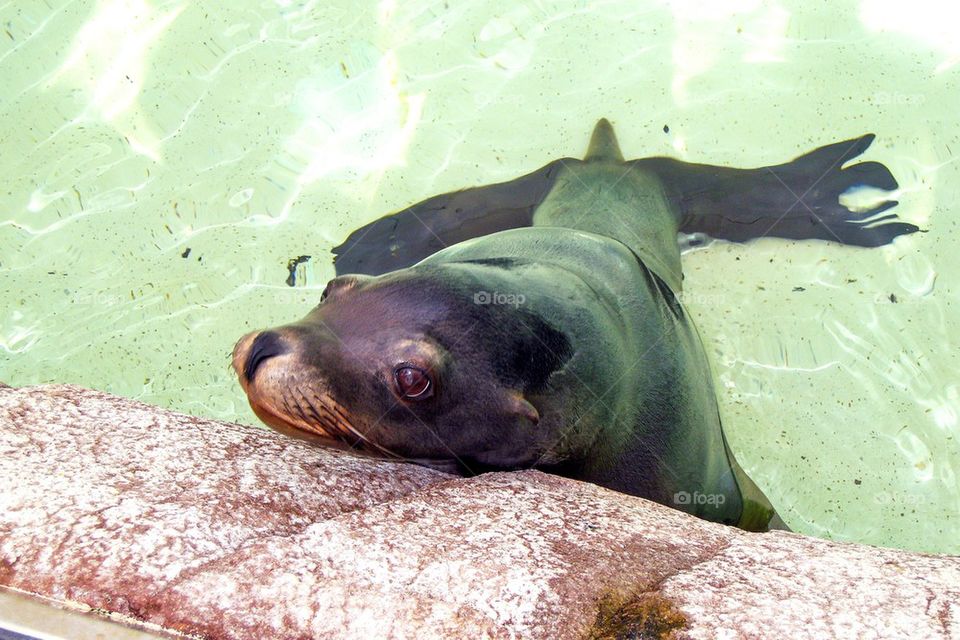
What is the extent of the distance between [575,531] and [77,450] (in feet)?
4.85

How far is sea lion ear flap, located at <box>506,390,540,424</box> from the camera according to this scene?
278 cm

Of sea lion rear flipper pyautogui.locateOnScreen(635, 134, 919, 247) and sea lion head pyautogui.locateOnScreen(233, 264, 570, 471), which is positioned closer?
sea lion head pyautogui.locateOnScreen(233, 264, 570, 471)

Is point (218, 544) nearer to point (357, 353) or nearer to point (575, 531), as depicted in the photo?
point (357, 353)

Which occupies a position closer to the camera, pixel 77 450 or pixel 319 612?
pixel 319 612

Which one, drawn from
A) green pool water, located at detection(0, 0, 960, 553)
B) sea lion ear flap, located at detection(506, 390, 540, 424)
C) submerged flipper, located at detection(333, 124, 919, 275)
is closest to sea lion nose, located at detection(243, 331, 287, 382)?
sea lion ear flap, located at detection(506, 390, 540, 424)

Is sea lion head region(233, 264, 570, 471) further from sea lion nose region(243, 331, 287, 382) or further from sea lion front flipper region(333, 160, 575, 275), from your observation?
sea lion front flipper region(333, 160, 575, 275)

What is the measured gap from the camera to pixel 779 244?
16.5ft

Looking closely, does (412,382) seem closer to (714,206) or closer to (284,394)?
(284,394)

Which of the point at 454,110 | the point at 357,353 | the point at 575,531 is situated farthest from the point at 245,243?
the point at 575,531

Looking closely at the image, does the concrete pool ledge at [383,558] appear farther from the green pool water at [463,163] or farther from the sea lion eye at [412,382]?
the green pool water at [463,163]

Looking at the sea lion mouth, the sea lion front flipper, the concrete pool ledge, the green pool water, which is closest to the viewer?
the concrete pool ledge

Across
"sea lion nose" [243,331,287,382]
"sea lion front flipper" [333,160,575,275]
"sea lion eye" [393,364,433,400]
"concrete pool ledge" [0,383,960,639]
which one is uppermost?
"sea lion front flipper" [333,160,575,275]

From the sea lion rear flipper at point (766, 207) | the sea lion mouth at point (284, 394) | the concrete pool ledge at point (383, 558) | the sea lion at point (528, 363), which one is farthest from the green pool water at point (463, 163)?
the concrete pool ledge at point (383, 558)

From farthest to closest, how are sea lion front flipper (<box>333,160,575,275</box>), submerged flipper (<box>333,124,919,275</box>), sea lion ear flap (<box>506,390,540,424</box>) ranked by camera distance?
1. submerged flipper (<box>333,124,919,275</box>)
2. sea lion front flipper (<box>333,160,575,275</box>)
3. sea lion ear flap (<box>506,390,540,424</box>)
